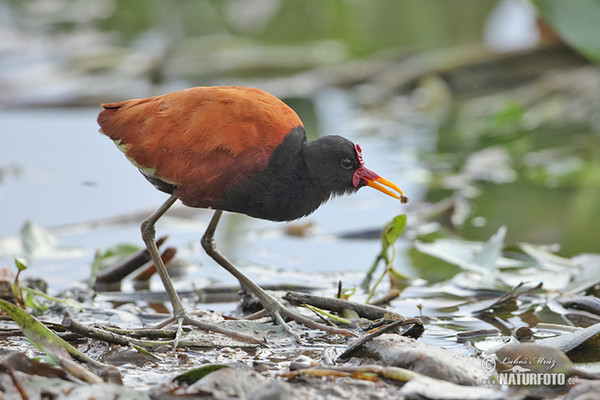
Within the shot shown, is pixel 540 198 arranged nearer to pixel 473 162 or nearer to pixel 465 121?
pixel 473 162

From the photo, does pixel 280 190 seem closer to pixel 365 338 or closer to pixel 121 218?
pixel 365 338

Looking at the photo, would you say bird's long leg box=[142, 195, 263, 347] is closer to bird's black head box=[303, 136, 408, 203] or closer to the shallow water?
bird's black head box=[303, 136, 408, 203]

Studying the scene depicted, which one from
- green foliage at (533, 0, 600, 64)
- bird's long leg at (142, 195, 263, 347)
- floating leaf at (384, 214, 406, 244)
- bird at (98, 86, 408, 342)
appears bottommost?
bird's long leg at (142, 195, 263, 347)

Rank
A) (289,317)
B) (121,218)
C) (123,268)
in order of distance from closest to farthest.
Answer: (289,317), (123,268), (121,218)

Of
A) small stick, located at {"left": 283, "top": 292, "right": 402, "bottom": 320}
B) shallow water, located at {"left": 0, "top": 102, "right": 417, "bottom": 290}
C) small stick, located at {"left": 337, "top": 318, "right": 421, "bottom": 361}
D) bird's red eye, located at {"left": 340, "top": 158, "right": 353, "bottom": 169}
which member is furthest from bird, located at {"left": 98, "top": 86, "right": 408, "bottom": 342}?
shallow water, located at {"left": 0, "top": 102, "right": 417, "bottom": 290}

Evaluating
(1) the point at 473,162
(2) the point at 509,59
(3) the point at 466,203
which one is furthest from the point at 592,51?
(2) the point at 509,59

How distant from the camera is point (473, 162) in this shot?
22.0 ft

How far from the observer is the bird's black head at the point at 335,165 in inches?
132

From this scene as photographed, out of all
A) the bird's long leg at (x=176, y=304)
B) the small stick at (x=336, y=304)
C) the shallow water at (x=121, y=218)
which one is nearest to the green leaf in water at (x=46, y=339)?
the bird's long leg at (x=176, y=304)

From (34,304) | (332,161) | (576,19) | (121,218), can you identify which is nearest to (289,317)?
(332,161)

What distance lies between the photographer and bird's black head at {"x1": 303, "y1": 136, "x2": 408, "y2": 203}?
11.0 feet

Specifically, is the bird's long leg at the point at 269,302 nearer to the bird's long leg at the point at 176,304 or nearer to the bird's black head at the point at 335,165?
the bird's long leg at the point at 176,304

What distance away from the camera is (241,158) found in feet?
10.9

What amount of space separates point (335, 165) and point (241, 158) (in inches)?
14.9
